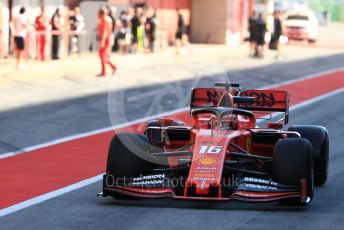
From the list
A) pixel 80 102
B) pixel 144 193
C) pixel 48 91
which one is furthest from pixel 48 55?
pixel 144 193

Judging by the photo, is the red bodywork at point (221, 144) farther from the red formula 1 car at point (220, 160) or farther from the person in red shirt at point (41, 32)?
the person in red shirt at point (41, 32)

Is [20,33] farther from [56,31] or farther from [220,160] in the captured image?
[220,160]

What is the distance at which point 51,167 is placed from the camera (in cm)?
1360

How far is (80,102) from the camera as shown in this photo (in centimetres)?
2302

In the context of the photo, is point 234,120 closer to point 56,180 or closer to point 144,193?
point 144,193

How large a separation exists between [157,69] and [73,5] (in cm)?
832

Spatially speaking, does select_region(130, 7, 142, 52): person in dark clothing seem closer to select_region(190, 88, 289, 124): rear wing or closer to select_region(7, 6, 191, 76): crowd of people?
select_region(7, 6, 191, 76): crowd of people

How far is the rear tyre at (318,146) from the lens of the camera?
11719 mm

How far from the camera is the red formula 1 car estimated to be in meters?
10.1

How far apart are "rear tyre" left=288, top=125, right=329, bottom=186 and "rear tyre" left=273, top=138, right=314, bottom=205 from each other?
54.4 inches

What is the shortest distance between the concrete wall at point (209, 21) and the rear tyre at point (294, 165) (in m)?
41.8

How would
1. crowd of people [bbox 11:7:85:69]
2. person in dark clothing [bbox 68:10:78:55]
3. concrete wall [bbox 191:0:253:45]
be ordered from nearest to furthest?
crowd of people [bbox 11:7:85:69] → person in dark clothing [bbox 68:10:78:55] → concrete wall [bbox 191:0:253:45]

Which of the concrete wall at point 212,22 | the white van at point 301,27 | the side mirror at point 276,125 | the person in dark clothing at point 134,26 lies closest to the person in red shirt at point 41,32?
the person in dark clothing at point 134,26

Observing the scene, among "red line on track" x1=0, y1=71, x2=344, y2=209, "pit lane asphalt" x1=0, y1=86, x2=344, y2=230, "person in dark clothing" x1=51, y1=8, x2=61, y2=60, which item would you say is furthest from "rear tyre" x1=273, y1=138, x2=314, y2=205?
"person in dark clothing" x1=51, y1=8, x2=61, y2=60
